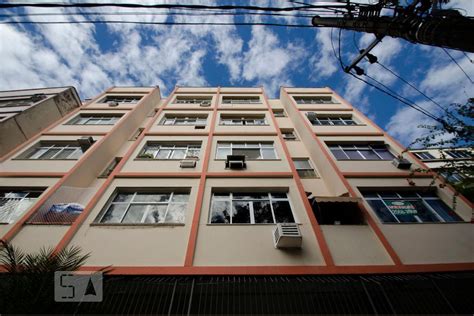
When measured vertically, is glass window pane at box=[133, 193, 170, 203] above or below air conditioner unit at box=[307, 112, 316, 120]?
below

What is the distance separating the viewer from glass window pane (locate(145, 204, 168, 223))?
6554 millimetres

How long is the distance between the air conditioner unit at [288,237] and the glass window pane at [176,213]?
2960 mm

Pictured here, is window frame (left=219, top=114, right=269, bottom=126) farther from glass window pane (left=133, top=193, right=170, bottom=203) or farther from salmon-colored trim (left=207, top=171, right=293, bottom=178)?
glass window pane (left=133, top=193, right=170, bottom=203)

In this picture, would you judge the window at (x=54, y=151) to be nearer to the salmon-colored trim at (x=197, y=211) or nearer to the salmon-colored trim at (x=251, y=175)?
the salmon-colored trim at (x=197, y=211)

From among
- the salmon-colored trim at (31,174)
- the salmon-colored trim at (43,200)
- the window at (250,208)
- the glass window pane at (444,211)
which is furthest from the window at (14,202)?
the glass window pane at (444,211)

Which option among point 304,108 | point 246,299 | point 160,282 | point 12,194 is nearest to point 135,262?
point 160,282

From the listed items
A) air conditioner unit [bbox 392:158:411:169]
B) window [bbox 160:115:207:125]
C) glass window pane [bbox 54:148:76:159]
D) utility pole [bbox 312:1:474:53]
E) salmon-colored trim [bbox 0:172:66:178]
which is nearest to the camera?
utility pole [bbox 312:1:474:53]

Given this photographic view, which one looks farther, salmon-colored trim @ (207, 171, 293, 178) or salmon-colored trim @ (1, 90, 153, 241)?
salmon-colored trim @ (207, 171, 293, 178)

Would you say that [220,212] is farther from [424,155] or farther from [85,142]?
[424,155]

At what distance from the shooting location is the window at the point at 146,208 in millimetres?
6582

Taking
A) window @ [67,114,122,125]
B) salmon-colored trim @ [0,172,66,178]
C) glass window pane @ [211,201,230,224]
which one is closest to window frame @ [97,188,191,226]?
glass window pane @ [211,201,230,224]

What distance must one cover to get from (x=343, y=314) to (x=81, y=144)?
11.9m

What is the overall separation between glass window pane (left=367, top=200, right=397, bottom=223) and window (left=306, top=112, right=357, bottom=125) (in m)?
6.11

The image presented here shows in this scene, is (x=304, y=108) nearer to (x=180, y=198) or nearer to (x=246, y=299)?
(x=180, y=198)
